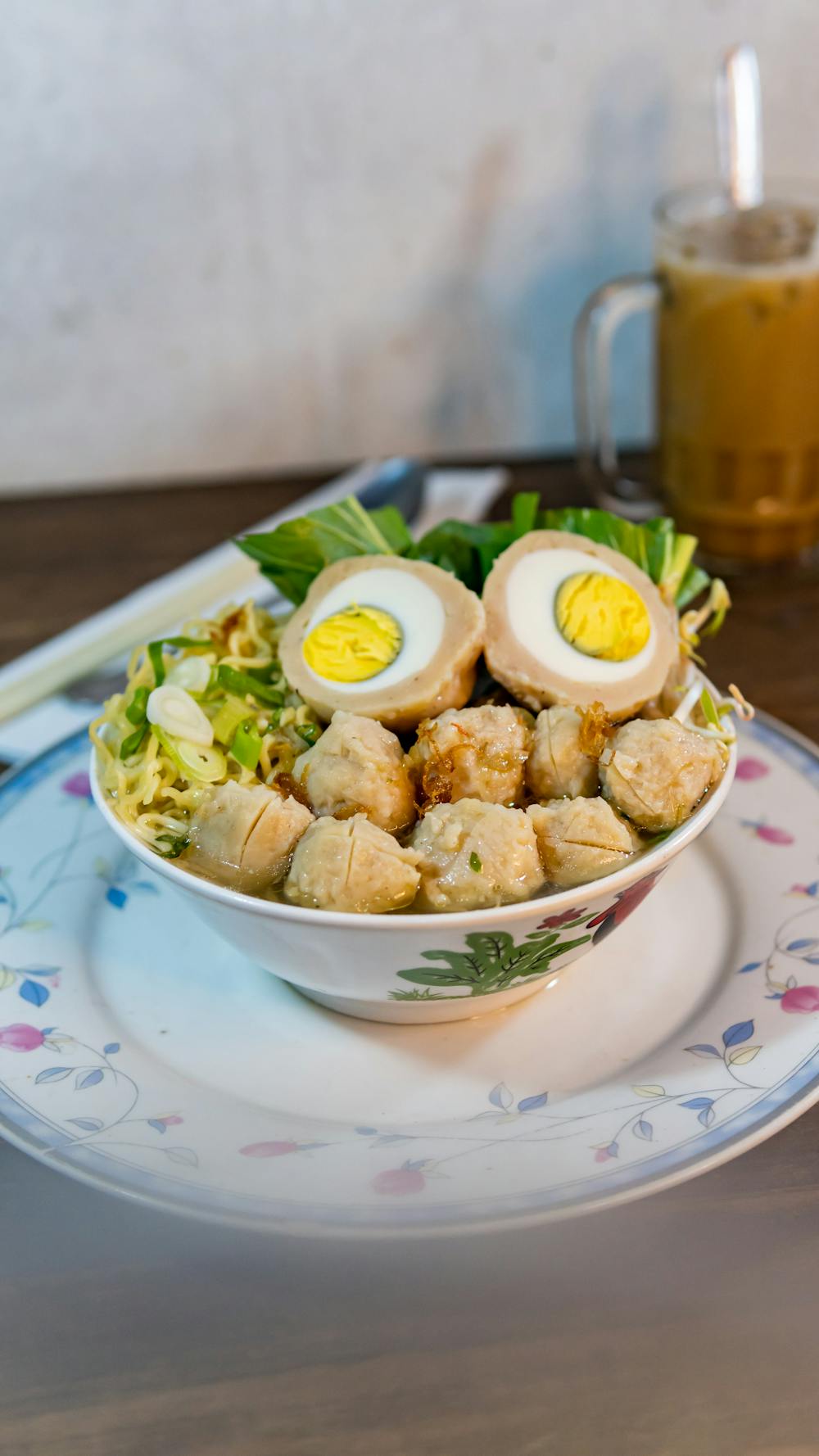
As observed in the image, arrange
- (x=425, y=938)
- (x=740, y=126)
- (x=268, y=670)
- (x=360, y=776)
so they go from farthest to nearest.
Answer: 1. (x=740, y=126)
2. (x=268, y=670)
3. (x=360, y=776)
4. (x=425, y=938)

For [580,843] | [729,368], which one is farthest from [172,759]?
[729,368]

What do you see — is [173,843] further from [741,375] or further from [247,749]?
[741,375]

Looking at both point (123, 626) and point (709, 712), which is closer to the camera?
point (709, 712)

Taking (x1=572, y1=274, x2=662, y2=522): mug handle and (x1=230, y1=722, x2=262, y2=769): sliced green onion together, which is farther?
(x1=572, y1=274, x2=662, y2=522): mug handle

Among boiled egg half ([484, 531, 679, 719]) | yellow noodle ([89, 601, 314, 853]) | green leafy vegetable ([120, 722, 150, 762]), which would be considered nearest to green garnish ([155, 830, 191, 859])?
yellow noodle ([89, 601, 314, 853])

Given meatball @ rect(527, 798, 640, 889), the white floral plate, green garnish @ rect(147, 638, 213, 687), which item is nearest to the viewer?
the white floral plate

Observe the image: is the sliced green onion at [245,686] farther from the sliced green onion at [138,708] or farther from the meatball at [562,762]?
the meatball at [562,762]

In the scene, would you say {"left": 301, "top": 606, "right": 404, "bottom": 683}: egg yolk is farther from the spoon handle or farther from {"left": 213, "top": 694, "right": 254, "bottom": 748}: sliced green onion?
the spoon handle
